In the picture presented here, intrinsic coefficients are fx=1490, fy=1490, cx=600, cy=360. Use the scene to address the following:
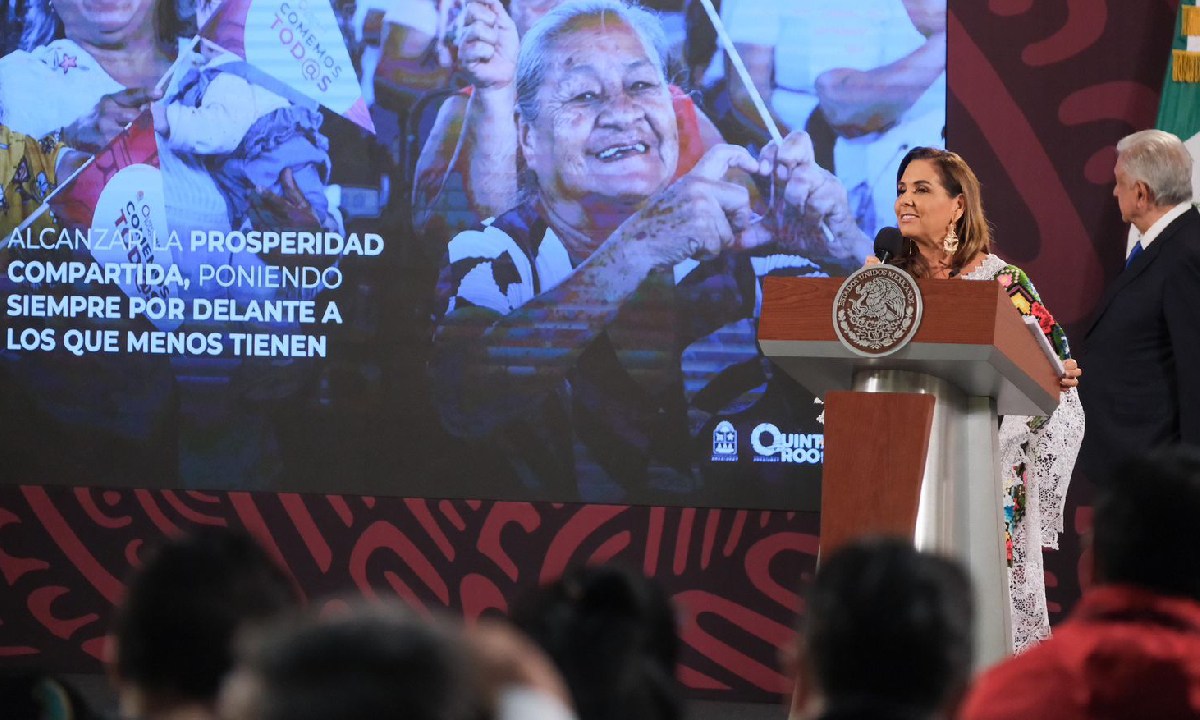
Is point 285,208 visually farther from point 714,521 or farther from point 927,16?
point 927,16

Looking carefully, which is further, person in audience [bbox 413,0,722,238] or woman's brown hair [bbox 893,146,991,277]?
person in audience [bbox 413,0,722,238]

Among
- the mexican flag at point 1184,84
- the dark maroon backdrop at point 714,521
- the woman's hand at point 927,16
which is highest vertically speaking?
the woman's hand at point 927,16

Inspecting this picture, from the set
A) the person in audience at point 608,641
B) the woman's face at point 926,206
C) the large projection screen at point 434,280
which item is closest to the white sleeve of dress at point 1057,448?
the woman's face at point 926,206

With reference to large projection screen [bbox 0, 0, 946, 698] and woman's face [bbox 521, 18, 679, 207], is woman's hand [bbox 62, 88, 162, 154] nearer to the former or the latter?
large projection screen [bbox 0, 0, 946, 698]

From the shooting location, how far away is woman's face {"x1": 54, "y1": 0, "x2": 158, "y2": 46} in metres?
5.25

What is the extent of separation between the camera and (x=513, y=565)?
516 cm

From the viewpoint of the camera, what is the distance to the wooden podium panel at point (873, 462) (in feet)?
9.03

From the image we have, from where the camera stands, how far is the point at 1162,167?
14.0ft

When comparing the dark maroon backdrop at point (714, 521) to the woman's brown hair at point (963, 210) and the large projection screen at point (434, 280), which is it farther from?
the woman's brown hair at point (963, 210)

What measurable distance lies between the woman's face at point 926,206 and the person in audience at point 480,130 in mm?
1820

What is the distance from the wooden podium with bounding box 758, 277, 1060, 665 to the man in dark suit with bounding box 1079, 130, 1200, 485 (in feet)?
3.95

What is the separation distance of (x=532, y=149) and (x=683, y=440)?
113 cm

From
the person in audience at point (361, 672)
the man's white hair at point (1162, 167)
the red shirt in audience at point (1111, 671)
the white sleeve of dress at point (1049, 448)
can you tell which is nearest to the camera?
the person in audience at point (361, 672)

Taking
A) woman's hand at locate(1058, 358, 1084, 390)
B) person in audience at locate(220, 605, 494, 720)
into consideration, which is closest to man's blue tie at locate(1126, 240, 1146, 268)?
woman's hand at locate(1058, 358, 1084, 390)
